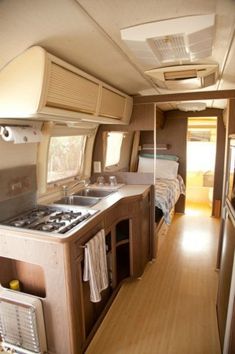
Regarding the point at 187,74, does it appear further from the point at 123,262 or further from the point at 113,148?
the point at 123,262

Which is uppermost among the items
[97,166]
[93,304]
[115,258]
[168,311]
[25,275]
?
[97,166]

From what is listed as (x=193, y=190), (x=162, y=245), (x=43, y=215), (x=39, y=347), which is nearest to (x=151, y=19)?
(x=43, y=215)

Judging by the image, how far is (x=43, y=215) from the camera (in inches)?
79.7

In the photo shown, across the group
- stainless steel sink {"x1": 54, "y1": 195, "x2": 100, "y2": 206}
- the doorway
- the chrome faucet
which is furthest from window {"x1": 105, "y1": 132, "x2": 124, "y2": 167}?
A: the doorway

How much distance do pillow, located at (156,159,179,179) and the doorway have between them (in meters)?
0.91

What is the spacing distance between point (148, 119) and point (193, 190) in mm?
3425

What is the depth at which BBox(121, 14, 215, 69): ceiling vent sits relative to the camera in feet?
3.68

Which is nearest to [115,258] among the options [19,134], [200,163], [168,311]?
[168,311]

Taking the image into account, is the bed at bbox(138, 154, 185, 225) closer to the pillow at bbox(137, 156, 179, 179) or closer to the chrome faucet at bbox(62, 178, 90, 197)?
the pillow at bbox(137, 156, 179, 179)

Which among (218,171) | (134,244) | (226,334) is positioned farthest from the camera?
(218,171)

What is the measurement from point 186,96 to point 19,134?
200 cm

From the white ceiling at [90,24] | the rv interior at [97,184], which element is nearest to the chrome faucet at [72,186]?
the rv interior at [97,184]

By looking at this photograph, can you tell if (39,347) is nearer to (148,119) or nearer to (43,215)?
(43,215)

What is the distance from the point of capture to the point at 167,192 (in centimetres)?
363
